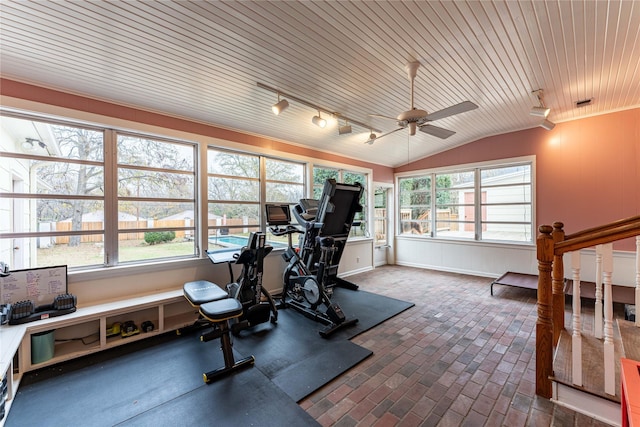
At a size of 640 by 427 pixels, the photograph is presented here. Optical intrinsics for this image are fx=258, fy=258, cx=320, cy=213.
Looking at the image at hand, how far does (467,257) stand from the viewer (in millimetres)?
6168

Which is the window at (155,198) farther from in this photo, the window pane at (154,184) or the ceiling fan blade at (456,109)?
the ceiling fan blade at (456,109)

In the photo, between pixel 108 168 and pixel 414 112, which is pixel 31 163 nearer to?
pixel 108 168

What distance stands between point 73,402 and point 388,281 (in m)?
4.98

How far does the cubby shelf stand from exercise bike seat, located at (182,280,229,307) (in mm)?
399

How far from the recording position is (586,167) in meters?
4.76

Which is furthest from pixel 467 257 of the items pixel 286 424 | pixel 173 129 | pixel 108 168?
pixel 108 168

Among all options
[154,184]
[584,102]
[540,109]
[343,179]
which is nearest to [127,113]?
[154,184]

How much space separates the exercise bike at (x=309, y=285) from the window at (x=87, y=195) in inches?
56.8

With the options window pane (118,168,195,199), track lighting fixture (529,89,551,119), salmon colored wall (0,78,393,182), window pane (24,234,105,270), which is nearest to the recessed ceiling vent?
track lighting fixture (529,89,551,119)

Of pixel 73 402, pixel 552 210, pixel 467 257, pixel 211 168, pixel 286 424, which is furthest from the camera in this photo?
pixel 467 257

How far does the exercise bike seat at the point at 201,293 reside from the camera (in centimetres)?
269

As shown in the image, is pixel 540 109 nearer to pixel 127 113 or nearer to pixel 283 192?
pixel 283 192

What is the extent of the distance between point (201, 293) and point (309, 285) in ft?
4.88

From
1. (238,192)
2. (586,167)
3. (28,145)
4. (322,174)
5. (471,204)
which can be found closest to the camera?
(28,145)
